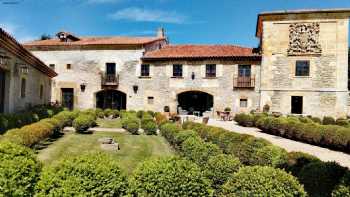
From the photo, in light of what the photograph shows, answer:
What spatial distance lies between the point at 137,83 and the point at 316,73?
1513cm

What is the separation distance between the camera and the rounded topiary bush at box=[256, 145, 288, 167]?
739cm

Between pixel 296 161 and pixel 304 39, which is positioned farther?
pixel 304 39

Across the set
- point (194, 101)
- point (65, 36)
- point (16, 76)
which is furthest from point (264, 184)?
point (65, 36)

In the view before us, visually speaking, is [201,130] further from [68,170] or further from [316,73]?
[316,73]

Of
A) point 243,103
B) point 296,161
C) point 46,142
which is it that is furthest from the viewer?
point 243,103

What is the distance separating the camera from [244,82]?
92.7 feet

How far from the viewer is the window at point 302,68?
2686 centimetres

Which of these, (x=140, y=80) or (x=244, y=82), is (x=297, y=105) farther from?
(x=140, y=80)

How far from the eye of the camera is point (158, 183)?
4621 millimetres

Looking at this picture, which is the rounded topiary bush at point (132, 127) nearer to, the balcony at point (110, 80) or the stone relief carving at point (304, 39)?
the balcony at point (110, 80)

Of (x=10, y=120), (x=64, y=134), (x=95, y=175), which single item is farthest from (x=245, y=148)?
(x=64, y=134)

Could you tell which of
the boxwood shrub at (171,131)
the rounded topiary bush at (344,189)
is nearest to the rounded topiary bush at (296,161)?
the rounded topiary bush at (344,189)

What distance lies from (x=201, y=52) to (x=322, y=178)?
25403 millimetres

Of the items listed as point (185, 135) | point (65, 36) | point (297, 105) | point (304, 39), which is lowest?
point (185, 135)
